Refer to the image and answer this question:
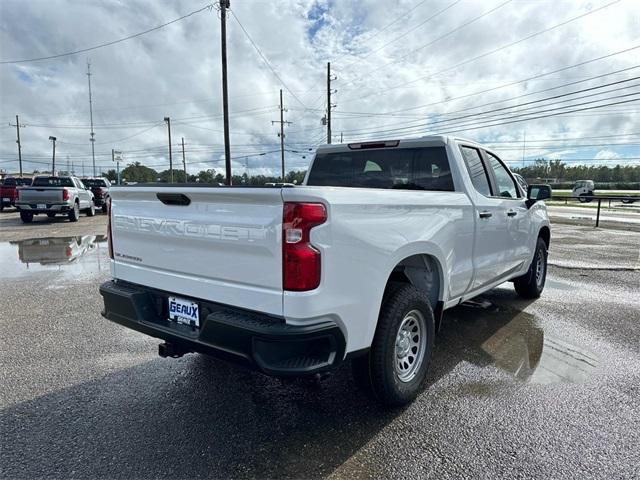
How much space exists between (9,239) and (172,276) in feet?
39.4

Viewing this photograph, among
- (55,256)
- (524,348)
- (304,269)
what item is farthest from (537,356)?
(55,256)

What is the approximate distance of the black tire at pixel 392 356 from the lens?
2832 millimetres

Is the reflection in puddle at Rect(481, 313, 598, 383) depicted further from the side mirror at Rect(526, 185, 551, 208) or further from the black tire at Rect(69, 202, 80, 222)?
the black tire at Rect(69, 202, 80, 222)

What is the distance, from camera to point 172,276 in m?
2.92

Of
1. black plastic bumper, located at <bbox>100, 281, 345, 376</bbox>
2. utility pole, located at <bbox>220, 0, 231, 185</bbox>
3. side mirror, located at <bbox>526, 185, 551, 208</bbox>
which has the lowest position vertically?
black plastic bumper, located at <bbox>100, 281, 345, 376</bbox>

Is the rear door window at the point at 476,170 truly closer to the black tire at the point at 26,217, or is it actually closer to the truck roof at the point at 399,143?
the truck roof at the point at 399,143

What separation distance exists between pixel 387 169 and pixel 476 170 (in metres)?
0.90

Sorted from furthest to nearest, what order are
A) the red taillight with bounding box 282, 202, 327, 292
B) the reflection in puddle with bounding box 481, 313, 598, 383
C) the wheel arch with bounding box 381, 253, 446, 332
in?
1. the reflection in puddle with bounding box 481, 313, 598, 383
2. the wheel arch with bounding box 381, 253, 446, 332
3. the red taillight with bounding box 282, 202, 327, 292

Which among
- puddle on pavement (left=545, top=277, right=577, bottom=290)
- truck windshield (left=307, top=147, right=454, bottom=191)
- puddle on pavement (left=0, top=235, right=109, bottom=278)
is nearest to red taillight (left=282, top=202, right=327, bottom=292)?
truck windshield (left=307, top=147, right=454, bottom=191)

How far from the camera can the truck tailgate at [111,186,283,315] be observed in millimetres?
2404

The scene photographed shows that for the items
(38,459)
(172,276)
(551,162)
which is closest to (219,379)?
(172,276)

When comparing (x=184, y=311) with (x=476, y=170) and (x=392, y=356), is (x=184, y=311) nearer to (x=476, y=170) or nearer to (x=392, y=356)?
(x=392, y=356)

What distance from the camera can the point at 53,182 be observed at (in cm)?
1842

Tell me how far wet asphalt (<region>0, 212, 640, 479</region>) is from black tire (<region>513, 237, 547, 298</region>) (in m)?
0.90
